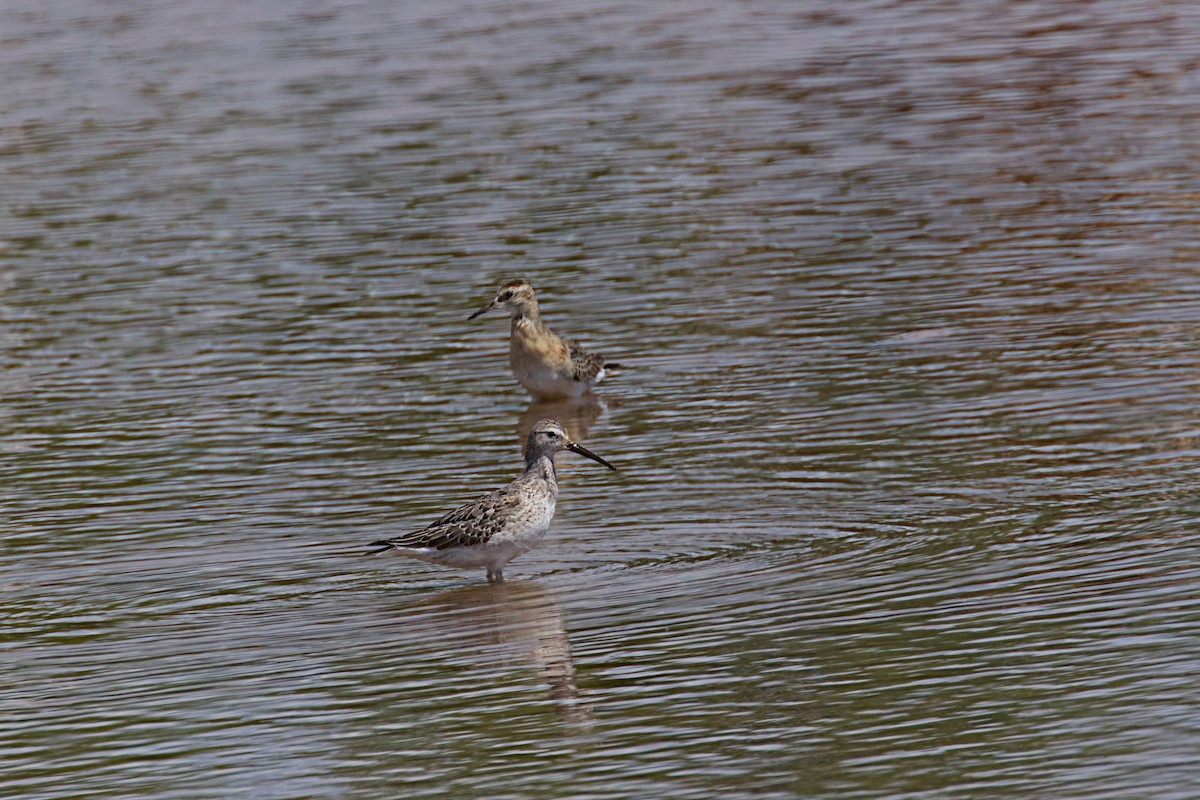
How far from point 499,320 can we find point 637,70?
12664mm

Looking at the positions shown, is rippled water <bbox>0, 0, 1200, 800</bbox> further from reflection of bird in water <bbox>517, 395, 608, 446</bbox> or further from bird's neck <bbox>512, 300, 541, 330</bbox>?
bird's neck <bbox>512, 300, 541, 330</bbox>

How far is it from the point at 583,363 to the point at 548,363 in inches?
11.7

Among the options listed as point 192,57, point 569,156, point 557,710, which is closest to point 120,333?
point 569,156

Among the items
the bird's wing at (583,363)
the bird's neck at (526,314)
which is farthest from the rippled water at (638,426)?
the bird's neck at (526,314)

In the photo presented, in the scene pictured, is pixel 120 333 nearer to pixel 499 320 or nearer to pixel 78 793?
pixel 499 320

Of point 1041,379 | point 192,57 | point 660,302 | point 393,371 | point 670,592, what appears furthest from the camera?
point 192,57

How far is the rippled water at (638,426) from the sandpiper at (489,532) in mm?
274

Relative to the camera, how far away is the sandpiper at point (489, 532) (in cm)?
1267

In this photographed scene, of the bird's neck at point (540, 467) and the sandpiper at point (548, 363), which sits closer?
the bird's neck at point (540, 467)

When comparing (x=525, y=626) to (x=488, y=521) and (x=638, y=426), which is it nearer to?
(x=488, y=521)

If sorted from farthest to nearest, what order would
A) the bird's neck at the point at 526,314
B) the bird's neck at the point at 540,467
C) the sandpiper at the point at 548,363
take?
the bird's neck at the point at 526,314 → the sandpiper at the point at 548,363 → the bird's neck at the point at 540,467

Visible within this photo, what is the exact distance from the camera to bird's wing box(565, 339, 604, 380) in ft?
58.6

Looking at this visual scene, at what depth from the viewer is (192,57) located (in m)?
38.1

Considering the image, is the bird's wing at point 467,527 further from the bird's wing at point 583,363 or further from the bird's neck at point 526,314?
the bird's neck at point 526,314
